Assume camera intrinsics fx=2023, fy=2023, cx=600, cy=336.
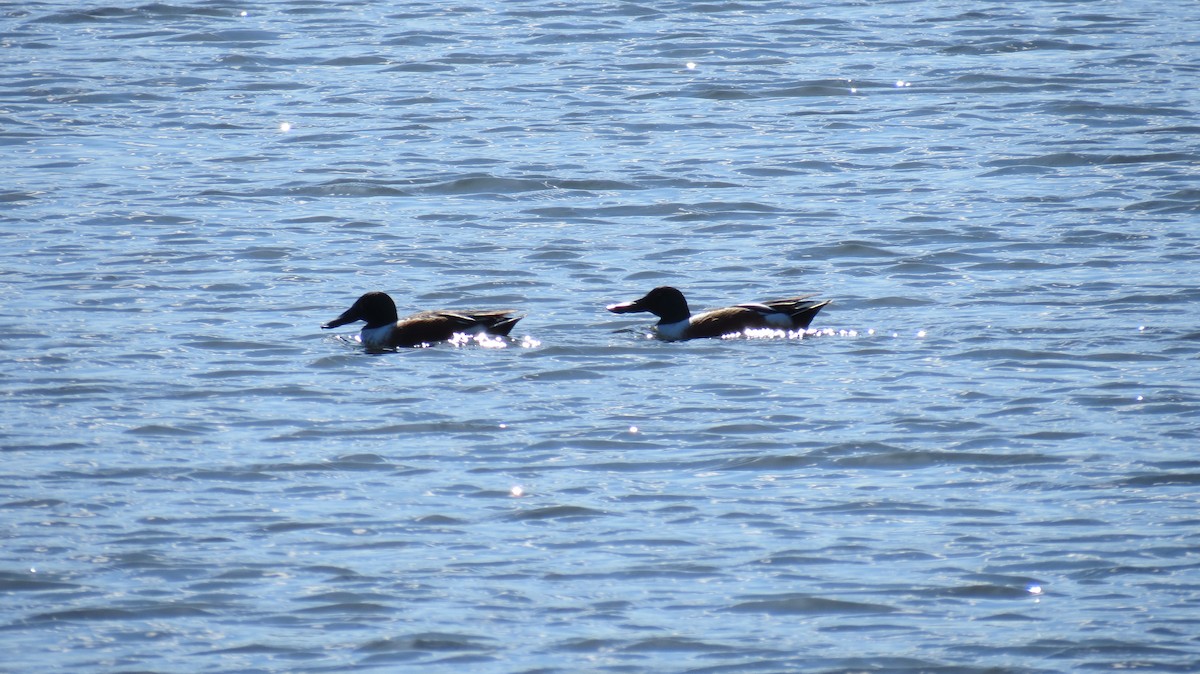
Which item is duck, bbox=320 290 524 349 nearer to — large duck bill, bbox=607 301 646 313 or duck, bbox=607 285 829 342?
large duck bill, bbox=607 301 646 313

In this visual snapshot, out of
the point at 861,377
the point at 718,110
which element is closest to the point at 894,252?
the point at 861,377

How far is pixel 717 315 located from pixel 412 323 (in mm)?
1743

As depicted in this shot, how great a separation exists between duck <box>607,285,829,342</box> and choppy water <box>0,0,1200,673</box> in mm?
114

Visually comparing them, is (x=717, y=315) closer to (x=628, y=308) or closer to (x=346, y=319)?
(x=628, y=308)

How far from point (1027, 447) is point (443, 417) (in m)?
2.77

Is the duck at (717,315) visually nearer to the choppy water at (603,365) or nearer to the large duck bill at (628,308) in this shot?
the large duck bill at (628,308)

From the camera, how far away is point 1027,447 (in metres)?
9.20

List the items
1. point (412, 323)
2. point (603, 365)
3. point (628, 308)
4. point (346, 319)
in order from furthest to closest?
point (628, 308) → point (346, 319) → point (412, 323) → point (603, 365)

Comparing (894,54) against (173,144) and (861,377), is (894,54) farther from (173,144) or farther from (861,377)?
(861,377)

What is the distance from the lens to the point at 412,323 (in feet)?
37.6

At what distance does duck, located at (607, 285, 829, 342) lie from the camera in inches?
453

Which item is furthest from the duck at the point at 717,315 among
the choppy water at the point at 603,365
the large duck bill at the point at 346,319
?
the large duck bill at the point at 346,319

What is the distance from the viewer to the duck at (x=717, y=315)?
37.7ft

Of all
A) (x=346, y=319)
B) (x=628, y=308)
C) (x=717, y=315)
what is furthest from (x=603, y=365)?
(x=346, y=319)
